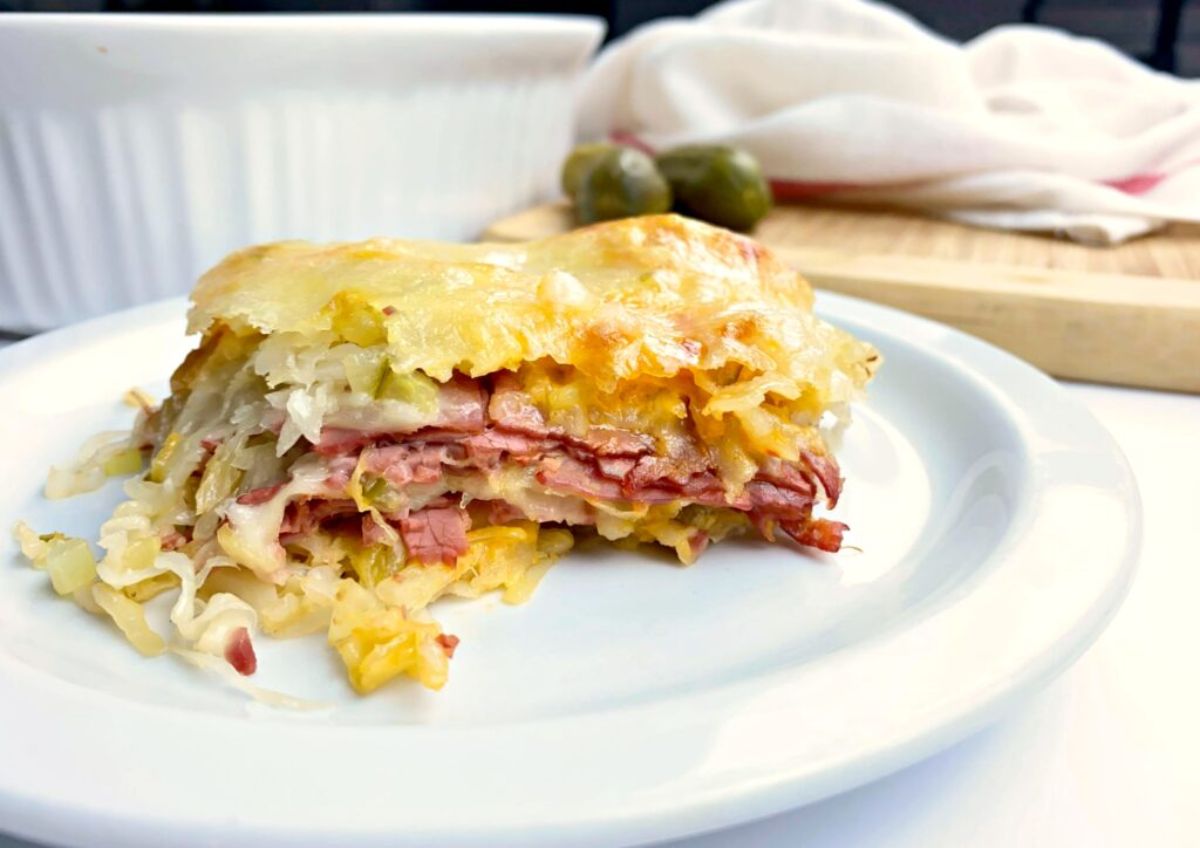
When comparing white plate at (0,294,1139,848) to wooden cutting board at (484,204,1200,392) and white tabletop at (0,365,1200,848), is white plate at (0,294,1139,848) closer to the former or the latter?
white tabletop at (0,365,1200,848)

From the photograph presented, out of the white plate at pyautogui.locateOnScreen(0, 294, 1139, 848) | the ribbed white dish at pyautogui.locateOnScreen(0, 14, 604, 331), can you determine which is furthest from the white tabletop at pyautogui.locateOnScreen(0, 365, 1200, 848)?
the ribbed white dish at pyautogui.locateOnScreen(0, 14, 604, 331)

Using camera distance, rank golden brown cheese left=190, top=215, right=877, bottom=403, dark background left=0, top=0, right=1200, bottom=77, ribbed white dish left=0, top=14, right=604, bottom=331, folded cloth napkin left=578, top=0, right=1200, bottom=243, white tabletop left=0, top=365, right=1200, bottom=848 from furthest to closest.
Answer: dark background left=0, top=0, right=1200, bottom=77 < folded cloth napkin left=578, top=0, right=1200, bottom=243 < ribbed white dish left=0, top=14, right=604, bottom=331 < golden brown cheese left=190, top=215, right=877, bottom=403 < white tabletop left=0, top=365, right=1200, bottom=848

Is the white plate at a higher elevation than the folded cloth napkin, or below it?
higher

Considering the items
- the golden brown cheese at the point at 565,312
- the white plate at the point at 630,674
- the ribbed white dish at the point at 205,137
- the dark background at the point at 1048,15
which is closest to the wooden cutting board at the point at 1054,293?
the ribbed white dish at the point at 205,137

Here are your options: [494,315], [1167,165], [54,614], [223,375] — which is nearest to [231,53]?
[223,375]

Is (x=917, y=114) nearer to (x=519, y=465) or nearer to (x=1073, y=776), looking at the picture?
(x=519, y=465)

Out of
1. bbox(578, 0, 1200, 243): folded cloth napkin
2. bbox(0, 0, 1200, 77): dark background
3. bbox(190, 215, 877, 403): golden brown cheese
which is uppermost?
bbox(190, 215, 877, 403): golden brown cheese

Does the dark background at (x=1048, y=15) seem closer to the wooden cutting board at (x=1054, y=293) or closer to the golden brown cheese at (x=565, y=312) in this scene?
the wooden cutting board at (x=1054, y=293)

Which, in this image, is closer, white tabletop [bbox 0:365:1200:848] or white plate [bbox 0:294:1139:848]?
white plate [bbox 0:294:1139:848]
